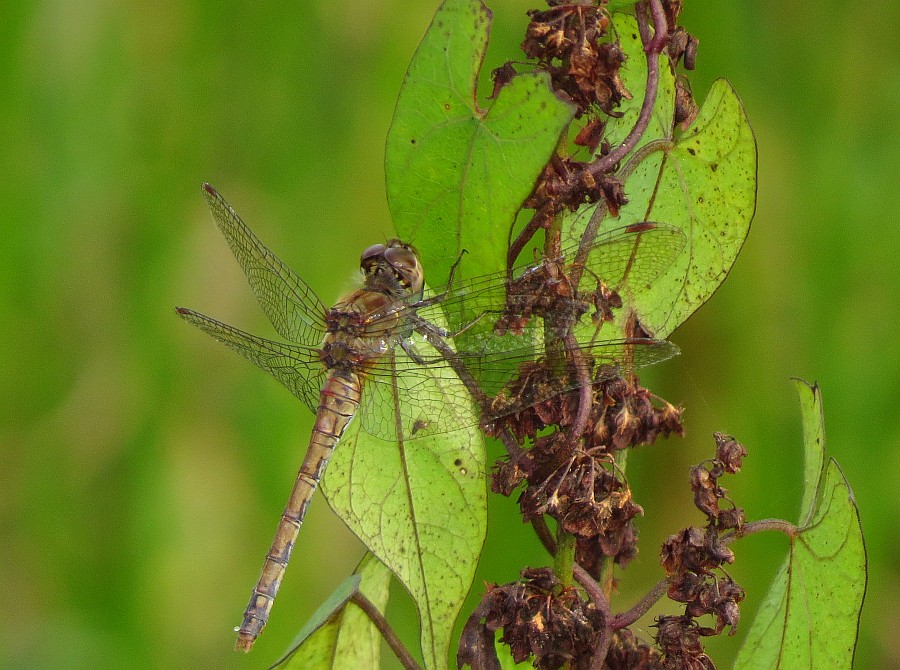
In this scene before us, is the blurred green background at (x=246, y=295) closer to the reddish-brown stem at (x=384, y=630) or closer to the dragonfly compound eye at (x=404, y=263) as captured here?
the dragonfly compound eye at (x=404, y=263)

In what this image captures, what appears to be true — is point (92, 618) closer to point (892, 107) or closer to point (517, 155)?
point (517, 155)

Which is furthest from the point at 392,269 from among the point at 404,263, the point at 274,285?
the point at 274,285

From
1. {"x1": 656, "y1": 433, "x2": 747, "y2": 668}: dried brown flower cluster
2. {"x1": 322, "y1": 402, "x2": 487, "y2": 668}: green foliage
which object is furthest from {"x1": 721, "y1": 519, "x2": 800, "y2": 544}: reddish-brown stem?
{"x1": 322, "y1": 402, "x2": 487, "y2": 668}: green foliage

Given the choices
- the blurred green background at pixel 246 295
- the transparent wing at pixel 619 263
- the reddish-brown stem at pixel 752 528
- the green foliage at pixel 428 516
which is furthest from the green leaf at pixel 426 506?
the blurred green background at pixel 246 295

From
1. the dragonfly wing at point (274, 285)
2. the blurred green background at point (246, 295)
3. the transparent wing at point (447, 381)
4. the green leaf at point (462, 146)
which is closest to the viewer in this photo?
the green leaf at point (462, 146)

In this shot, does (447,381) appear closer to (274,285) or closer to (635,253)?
(635,253)

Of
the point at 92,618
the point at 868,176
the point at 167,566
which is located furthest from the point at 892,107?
the point at 92,618
